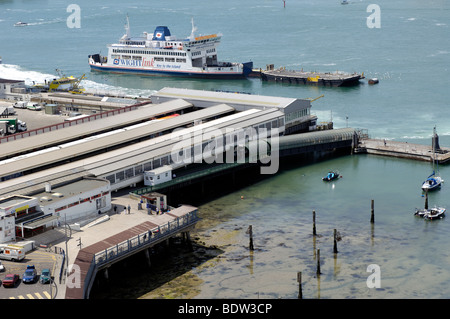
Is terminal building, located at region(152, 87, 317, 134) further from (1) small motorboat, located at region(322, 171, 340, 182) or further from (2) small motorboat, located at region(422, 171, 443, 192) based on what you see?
(2) small motorboat, located at region(422, 171, 443, 192)

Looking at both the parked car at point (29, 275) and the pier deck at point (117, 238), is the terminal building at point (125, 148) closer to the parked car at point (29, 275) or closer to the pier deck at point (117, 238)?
the pier deck at point (117, 238)

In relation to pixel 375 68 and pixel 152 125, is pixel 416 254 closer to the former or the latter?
pixel 152 125

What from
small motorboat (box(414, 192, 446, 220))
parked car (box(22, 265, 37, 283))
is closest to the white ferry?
small motorboat (box(414, 192, 446, 220))

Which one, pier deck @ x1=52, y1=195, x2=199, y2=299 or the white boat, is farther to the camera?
the white boat

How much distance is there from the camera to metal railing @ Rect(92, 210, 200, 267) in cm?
4856

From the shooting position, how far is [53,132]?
72.8 m

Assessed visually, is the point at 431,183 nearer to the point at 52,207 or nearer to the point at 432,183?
the point at 432,183

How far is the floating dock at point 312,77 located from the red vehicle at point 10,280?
87849 millimetres

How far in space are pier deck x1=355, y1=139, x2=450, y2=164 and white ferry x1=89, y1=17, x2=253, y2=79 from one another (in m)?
55.9

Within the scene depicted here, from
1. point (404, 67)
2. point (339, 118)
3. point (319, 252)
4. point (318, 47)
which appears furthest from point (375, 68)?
point (319, 252)

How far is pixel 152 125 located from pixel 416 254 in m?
32.3

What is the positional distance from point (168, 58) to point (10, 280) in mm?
104101

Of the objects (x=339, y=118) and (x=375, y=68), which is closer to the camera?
(x=339, y=118)

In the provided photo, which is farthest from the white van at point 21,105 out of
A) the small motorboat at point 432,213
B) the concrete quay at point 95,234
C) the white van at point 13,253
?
the small motorboat at point 432,213
